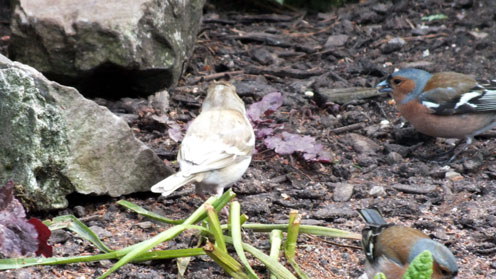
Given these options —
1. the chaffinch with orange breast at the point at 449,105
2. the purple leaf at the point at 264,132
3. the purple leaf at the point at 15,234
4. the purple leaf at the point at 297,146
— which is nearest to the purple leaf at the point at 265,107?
the purple leaf at the point at 264,132

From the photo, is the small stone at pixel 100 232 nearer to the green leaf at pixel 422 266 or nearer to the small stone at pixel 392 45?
the green leaf at pixel 422 266

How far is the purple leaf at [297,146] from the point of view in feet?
18.6

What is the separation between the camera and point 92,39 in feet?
19.6

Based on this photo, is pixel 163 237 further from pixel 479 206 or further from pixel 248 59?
pixel 248 59

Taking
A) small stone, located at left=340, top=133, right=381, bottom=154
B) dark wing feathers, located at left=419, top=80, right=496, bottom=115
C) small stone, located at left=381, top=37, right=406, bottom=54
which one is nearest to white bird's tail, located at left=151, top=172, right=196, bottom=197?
small stone, located at left=340, top=133, right=381, bottom=154

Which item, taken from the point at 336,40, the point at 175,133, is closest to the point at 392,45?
the point at 336,40

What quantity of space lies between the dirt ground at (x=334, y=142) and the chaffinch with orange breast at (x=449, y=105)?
22 centimetres

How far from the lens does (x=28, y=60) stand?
609cm

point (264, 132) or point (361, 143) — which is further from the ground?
point (264, 132)

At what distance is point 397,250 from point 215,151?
4.78ft

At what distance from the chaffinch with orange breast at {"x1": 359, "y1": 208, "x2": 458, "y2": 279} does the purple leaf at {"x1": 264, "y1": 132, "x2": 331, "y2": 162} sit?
57.2 inches

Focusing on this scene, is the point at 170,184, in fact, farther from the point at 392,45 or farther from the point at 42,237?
the point at 392,45

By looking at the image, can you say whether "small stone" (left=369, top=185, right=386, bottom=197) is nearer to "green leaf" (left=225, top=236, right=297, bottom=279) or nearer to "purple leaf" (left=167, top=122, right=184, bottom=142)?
"purple leaf" (left=167, top=122, right=184, bottom=142)

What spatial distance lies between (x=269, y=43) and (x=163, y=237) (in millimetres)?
4666
